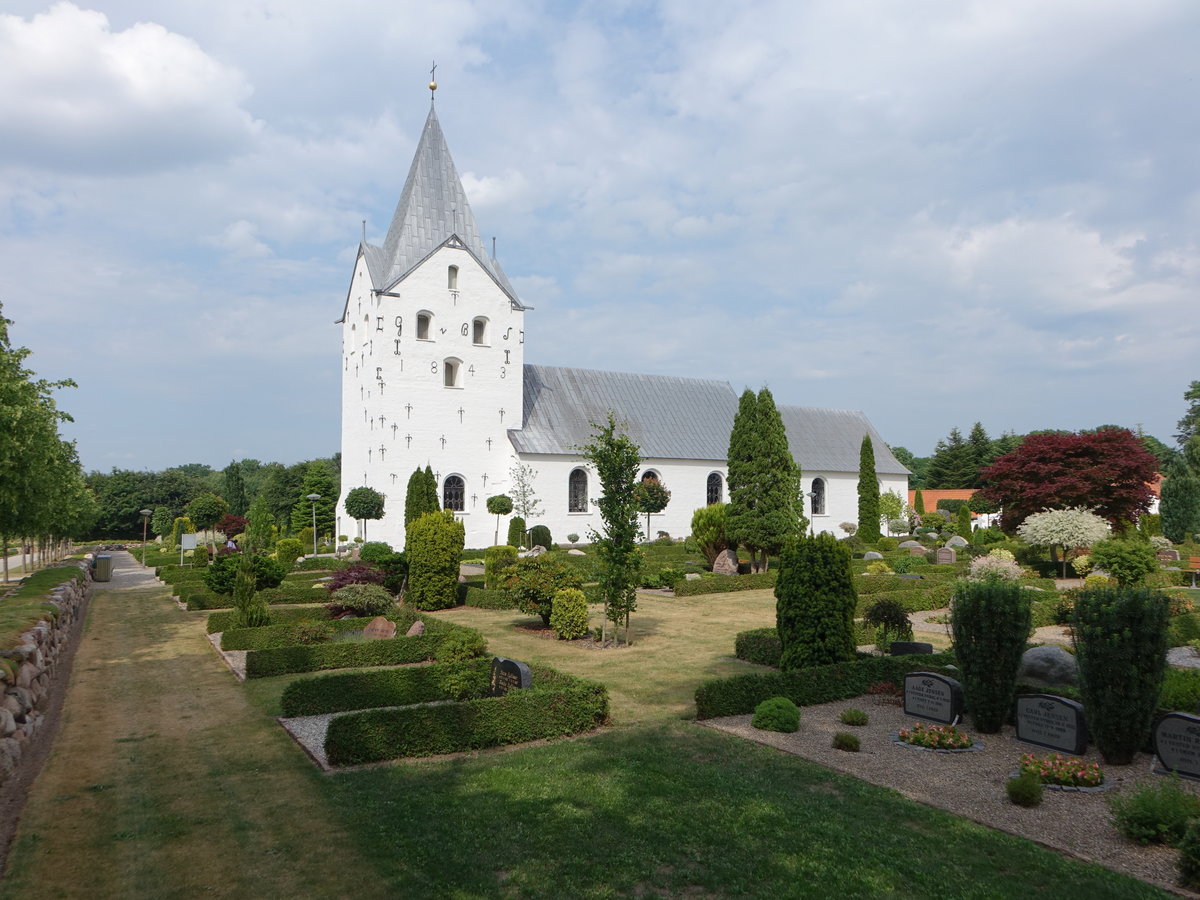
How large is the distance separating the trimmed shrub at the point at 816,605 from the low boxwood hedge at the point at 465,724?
3.63 metres

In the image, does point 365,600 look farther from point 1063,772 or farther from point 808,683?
point 1063,772

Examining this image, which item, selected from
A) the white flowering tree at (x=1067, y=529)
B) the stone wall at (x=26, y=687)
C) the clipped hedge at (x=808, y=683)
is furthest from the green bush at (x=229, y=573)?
the white flowering tree at (x=1067, y=529)

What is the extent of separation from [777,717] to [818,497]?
1479 inches

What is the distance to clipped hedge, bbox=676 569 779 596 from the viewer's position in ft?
74.0

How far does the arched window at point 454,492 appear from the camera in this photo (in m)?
35.2

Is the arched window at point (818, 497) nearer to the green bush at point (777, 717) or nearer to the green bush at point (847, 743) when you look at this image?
the green bush at point (777, 717)

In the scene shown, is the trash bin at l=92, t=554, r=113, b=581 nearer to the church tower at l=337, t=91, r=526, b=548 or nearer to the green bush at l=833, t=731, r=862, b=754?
the church tower at l=337, t=91, r=526, b=548

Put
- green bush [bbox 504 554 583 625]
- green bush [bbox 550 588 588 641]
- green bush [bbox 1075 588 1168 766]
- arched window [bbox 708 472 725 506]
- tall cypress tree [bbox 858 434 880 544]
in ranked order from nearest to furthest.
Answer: green bush [bbox 1075 588 1168 766] → green bush [bbox 550 588 588 641] → green bush [bbox 504 554 583 625] → tall cypress tree [bbox 858 434 880 544] → arched window [bbox 708 472 725 506]

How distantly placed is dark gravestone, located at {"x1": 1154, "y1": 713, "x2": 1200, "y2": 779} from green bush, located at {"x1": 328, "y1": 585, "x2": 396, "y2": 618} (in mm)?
13507

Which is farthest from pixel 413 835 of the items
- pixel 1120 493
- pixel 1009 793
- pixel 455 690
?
pixel 1120 493

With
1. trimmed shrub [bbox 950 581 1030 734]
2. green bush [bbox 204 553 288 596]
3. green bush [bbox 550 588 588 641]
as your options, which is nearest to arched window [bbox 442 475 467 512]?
green bush [bbox 204 553 288 596]

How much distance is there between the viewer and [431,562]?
19312mm

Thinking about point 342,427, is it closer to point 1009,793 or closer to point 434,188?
point 434,188

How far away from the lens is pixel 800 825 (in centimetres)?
621
